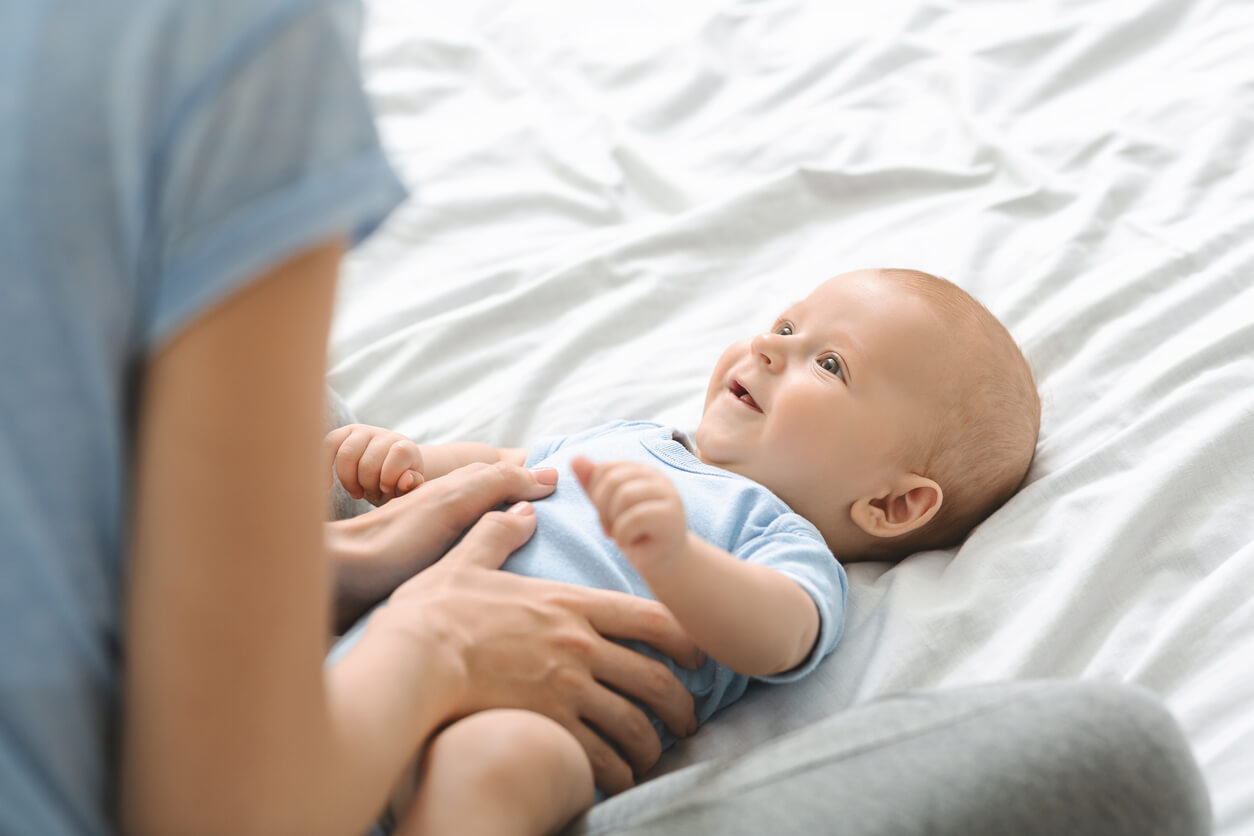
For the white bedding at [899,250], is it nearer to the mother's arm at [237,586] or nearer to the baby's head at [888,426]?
the baby's head at [888,426]

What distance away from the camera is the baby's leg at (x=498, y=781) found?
2.31 feet

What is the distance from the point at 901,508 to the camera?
1104 mm

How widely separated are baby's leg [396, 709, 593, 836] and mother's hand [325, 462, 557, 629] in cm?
21

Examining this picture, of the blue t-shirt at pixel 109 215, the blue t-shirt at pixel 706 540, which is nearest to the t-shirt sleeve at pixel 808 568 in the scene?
the blue t-shirt at pixel 706 540

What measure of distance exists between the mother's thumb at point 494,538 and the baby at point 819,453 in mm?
24

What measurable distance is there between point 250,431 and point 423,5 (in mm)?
1852

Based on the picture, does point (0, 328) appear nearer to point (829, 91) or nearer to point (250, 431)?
point (250, 431)

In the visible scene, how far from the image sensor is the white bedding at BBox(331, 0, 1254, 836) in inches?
37.2

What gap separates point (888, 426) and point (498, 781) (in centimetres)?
55

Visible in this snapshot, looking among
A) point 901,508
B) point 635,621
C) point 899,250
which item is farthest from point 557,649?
point 899,250

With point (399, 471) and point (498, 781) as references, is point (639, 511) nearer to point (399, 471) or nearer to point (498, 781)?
point (498, 781)

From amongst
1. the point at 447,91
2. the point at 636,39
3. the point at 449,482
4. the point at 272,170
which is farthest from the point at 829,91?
the point at 272,170

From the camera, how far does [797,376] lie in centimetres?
112

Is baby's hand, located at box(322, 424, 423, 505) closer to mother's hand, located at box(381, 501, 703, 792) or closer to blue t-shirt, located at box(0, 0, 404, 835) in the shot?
mother's hand, located at box(381, 501, 703, 792)
